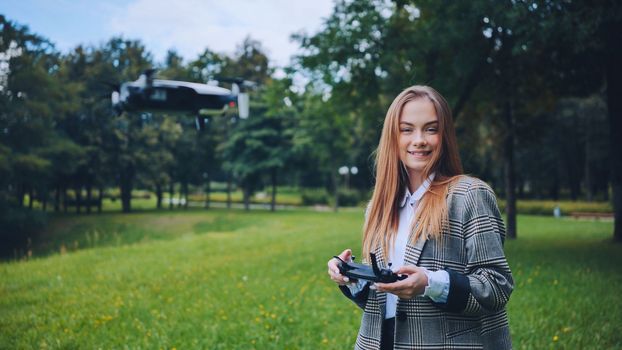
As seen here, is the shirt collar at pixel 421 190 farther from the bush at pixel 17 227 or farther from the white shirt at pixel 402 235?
the bush at pixel 17 227

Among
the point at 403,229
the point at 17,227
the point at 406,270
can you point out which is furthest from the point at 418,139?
the point at 17,227

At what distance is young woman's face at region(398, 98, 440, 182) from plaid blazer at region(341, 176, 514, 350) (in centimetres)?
17

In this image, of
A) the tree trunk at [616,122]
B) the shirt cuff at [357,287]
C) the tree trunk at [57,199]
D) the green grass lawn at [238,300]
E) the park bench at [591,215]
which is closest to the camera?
the shirt cuff at [357,287]

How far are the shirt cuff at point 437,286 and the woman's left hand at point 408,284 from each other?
3cm

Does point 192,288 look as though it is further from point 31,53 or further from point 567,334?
point 31,53

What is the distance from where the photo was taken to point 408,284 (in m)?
1.53

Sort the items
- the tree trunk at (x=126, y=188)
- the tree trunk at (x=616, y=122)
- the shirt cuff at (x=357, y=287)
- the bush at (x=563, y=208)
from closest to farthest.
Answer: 1. the shirt cuff at (x=357, y=287)
2. the tree trunk at (x=616, y=122)
3. the bush at (x=563, y=208)
4. the tree trunk at (x=126, y=188)

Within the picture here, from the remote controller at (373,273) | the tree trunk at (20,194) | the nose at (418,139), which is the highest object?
the nose at (418,139)

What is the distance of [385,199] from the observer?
198cm

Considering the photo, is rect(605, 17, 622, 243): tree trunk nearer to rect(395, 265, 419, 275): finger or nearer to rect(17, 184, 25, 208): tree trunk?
rect(395, 265, 419, 275): finger

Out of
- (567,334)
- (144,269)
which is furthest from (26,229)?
(567,334)

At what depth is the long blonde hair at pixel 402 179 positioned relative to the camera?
1.78 meters

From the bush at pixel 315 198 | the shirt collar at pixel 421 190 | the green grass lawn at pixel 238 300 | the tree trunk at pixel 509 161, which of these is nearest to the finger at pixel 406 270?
the shirt collar at pixel 421 190

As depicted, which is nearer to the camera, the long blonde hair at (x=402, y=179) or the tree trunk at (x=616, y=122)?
the long blonde hair at (x=402, y=179)
